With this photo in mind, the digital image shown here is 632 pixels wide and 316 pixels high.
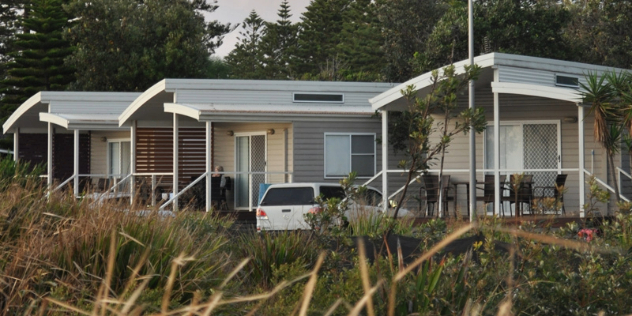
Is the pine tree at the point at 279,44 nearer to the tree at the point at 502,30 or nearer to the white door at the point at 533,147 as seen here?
the tree at the point at 502,30

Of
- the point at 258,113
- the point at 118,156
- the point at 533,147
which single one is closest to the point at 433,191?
the point at 533,147

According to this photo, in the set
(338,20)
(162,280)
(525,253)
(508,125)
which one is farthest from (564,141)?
(338,20)

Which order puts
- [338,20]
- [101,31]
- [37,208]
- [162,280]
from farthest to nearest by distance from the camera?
[338,20] → [101,31] → [37,208] → [162,280]

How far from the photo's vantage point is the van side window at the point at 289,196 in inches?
664

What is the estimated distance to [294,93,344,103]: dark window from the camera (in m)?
22.3

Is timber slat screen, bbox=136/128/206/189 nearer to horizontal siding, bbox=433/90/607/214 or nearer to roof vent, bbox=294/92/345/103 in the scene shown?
roof vent, bbox=294/92/345/103

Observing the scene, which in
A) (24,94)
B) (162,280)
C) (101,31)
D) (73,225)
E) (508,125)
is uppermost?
(101,31)

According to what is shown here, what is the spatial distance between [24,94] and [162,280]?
41.3 metres

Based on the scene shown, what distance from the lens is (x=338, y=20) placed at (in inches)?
2226

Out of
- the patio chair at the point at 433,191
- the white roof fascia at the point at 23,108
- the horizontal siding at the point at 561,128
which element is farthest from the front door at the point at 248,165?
the white roof fascia at the point at 23,108

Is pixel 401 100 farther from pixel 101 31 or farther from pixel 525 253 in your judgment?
pixel 101 31

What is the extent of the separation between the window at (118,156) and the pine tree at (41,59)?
729 inches

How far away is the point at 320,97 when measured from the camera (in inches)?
885

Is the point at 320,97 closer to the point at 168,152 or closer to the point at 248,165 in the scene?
the point at 248,165
